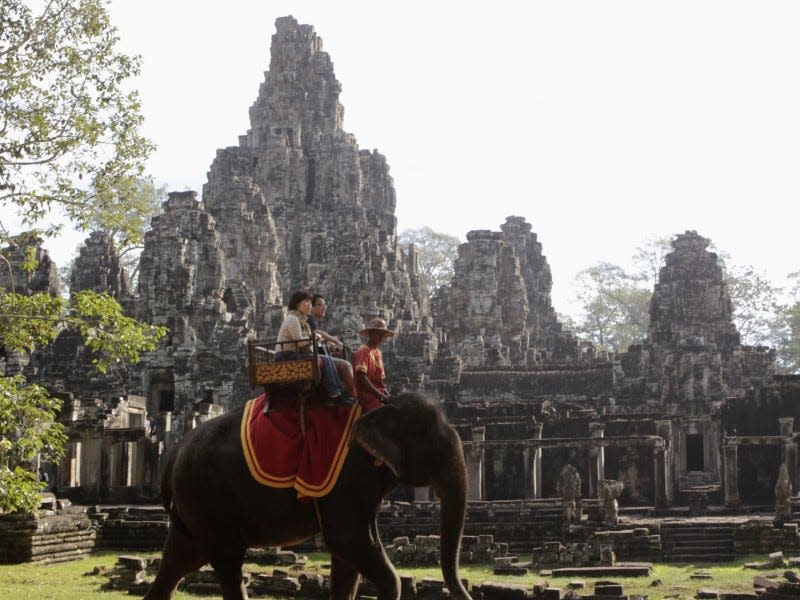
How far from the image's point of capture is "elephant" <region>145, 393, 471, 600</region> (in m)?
10.2

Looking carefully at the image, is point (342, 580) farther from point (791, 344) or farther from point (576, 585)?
point (791, 344)

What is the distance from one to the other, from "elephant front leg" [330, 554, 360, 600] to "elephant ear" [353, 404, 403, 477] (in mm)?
965

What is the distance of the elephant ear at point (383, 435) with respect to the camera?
10070 millimetres

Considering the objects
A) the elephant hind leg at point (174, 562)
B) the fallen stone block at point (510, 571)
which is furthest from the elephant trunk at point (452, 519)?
the fallen stone block at point (510, 571)

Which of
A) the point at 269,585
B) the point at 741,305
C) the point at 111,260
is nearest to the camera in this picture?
the point at 269,585

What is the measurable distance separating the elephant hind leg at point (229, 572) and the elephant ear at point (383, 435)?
1612 millimetres

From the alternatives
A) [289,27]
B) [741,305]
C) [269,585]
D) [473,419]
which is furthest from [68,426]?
[741,305]

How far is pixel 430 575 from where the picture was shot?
18.6 meters

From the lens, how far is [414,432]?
1033 centimetres

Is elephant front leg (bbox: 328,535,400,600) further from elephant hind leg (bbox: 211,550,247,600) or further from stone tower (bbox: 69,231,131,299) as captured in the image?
stone tower (bbox: 69,231,131,299)

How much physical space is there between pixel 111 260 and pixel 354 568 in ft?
162

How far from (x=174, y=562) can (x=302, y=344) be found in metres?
2.21

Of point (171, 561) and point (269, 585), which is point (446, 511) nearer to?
point (171, 561)

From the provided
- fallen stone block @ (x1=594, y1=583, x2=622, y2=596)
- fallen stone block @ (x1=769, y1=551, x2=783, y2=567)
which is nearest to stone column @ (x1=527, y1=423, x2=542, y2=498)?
fallen stone block @ (x1=769, y1=551, x2=783, y2=567)
